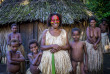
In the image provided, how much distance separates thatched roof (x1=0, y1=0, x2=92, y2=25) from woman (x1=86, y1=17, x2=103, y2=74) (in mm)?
1958

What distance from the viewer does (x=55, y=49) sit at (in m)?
2.20

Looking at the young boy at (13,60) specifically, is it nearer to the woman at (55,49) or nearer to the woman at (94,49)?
the woman at (55,49)

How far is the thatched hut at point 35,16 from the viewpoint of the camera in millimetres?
6137

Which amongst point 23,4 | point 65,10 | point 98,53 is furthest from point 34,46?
point 23,4

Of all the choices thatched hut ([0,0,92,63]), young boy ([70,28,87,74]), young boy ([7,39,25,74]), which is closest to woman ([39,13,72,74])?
young boy ([70,28,87,74])

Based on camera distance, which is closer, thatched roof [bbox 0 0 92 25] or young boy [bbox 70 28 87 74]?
young boy [bbox 70 28 87 74]

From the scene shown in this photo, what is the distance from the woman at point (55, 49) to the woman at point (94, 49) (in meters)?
1.94

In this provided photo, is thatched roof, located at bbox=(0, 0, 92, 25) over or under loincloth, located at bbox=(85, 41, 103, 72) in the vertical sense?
over

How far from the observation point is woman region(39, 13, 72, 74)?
2254 mm

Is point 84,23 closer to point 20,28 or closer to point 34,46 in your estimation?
point 20,28

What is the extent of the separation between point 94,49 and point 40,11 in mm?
3322

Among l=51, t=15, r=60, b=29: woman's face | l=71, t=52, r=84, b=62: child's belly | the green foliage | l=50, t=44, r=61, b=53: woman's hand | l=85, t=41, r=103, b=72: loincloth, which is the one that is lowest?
l=85, t=41, r=103, b=72: loincloth

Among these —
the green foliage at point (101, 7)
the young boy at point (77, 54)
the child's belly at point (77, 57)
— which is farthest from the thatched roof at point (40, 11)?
the green foliage at point (101, 7)

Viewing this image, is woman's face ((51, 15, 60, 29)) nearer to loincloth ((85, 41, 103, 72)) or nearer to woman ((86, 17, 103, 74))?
woman ((86, 17, 103, 74))
